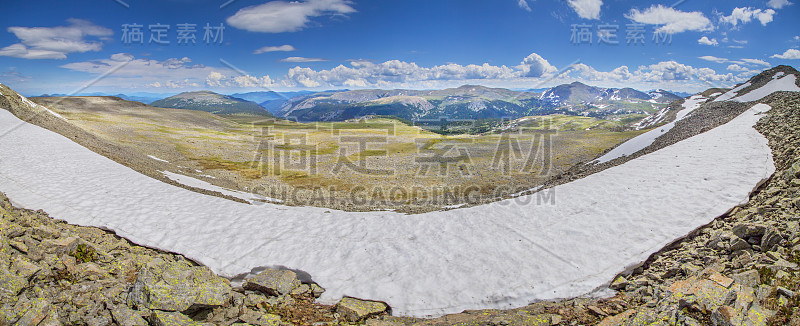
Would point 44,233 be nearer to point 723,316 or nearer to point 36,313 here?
point 36,313

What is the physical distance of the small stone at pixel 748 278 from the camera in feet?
27.9

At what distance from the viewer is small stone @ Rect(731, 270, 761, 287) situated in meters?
8.50

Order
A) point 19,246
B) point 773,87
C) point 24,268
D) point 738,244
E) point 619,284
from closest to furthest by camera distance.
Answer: point 24,268, point 19,246, point 738,244, point 619,284, point 773,87

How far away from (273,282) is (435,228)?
8419 millimetres

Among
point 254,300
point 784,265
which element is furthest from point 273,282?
point 784,265

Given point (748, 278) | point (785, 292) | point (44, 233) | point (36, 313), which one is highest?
point (785, 292)

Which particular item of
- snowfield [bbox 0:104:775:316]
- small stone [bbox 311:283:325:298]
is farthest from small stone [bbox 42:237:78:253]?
small stone [bbox 311:283:325:298]

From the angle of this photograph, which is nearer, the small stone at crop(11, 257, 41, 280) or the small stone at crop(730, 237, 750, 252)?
the small stone at crop(11, 257, 41, 280)

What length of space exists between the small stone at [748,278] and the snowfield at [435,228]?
3.45m

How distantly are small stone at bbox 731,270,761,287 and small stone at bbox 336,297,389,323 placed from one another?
407 inches

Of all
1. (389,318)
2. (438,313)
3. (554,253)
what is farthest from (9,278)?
(554,253)

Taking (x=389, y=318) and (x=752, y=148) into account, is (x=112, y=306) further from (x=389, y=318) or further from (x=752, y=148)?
(x=752, y=148)

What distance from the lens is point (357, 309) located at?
10.4 m

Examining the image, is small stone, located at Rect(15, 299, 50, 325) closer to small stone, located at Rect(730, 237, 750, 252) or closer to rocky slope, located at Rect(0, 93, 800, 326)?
rocky slope, located at Rect(0, 93, 800, 326)
